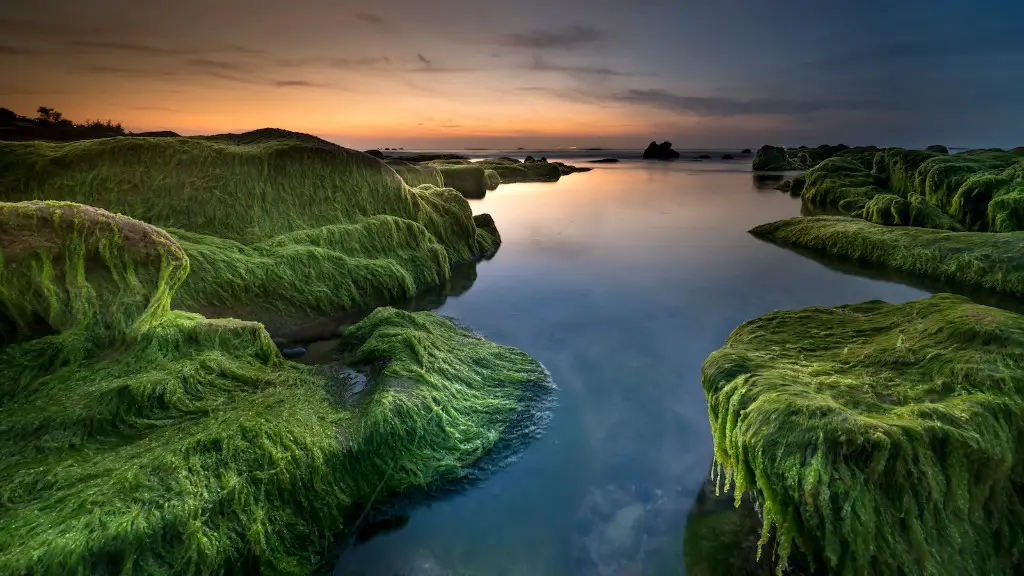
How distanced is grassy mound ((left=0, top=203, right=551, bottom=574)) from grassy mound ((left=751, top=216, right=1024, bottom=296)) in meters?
7.12

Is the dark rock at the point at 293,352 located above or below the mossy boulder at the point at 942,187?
below

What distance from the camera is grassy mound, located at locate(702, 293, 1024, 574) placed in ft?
5.60

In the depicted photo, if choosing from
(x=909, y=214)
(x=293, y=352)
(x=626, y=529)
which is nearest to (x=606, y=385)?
(x=626, y=529)

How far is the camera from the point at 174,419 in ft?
8.95

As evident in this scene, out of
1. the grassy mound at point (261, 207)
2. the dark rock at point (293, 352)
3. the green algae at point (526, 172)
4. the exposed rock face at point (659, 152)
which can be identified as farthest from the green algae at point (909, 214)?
the exposed rock face at point (659, 152)

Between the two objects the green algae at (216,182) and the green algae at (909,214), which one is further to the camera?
the green algae at (909,214)

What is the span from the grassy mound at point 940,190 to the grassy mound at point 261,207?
10.0 m

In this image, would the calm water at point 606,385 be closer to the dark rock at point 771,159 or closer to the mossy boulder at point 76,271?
the mossy boulder at point 76,271

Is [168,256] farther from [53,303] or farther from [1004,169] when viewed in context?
[1004,169]

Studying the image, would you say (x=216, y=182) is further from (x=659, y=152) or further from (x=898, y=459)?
(x=659, y=152)

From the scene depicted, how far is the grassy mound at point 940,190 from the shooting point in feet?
27.2

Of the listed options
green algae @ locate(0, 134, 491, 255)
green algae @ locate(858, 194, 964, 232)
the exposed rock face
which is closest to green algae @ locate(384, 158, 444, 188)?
green algae @ locate(0, 134, 491, 255)

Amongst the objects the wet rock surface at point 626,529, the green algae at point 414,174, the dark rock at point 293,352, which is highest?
the green algae at point 414,174

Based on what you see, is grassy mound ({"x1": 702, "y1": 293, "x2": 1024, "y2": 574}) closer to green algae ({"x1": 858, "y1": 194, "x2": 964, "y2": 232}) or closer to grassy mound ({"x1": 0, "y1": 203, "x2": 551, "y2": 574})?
grassy mound ({"x1": 0, "y1": 203, "x2": 551, "y2": 574})
